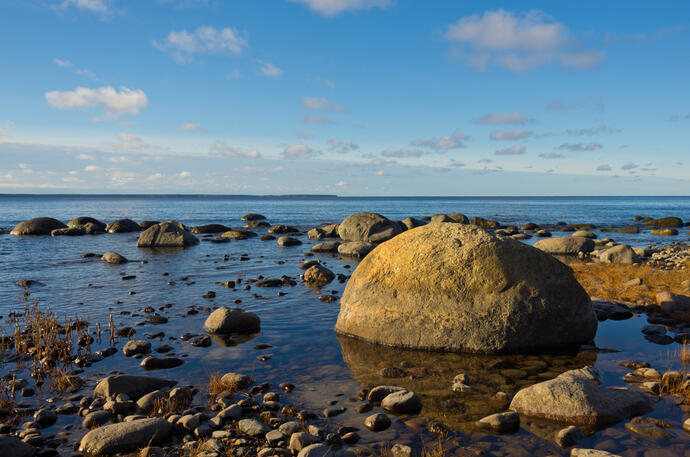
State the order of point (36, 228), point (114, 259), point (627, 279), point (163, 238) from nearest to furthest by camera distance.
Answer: point (627, 279) → point (114, 259) → point (163, 238) → point (36, 228)

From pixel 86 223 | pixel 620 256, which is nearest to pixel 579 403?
pixel 620 256

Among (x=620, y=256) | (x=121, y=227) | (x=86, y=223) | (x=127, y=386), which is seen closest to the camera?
(x=127, y=386)

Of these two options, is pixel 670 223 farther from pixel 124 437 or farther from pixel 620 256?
pixel 124 437

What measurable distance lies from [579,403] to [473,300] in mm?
3030

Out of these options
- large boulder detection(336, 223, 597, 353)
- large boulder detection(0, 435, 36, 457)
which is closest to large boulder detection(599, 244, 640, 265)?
large boulder detection(336, 223, 597, 353)

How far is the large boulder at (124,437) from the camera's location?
5.49m

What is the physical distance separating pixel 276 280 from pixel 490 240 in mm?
8712

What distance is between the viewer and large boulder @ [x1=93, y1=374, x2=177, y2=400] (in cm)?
697

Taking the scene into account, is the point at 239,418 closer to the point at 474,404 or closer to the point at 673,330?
the point at 474,404

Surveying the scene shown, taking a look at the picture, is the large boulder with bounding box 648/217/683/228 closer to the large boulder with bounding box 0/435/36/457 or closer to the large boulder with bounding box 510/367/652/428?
the large boulder with bounding box 510/367/652/428

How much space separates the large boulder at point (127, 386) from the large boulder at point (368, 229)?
22.7 metres

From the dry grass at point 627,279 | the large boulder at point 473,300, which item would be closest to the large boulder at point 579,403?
the large boulder at point 473,300

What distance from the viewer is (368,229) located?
30.6 metres

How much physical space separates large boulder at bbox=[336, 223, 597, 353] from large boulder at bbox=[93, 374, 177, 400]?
13.6ft
